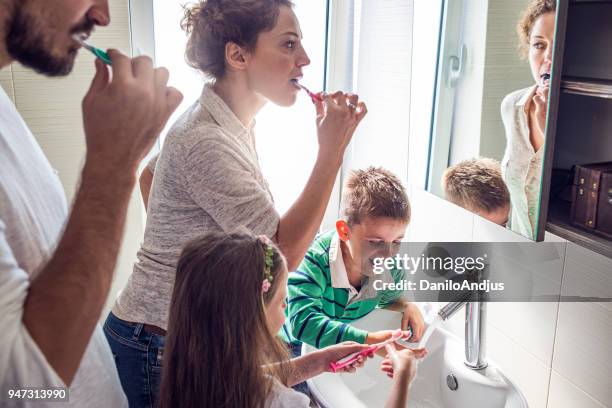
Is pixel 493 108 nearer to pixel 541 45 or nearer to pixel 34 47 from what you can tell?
pixel 541 45

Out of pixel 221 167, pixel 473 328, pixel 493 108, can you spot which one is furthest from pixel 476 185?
pixel 221 167

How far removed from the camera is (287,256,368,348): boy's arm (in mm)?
1106

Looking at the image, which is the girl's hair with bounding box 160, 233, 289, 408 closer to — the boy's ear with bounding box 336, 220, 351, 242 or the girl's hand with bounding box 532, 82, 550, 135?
the boy's ear with bounding box 336, 220, 351, 242

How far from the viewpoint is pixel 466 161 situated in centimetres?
116

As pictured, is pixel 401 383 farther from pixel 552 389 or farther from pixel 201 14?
pixel 201 14

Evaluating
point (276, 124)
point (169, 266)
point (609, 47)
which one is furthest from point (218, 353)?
point (276, 124)

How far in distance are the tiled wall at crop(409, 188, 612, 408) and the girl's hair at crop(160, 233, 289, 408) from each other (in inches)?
20.3

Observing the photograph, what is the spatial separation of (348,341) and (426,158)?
47cm

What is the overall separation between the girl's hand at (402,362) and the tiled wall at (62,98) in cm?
95

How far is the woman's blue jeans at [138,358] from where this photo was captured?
1.04m

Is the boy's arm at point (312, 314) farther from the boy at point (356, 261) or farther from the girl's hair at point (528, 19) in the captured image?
the girl's hair at point (528, 19)

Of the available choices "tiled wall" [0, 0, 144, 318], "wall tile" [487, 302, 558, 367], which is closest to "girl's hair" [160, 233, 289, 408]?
"wall tile" [487, 302, 558, 367]

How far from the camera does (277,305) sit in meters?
0.96

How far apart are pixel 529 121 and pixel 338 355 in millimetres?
510
